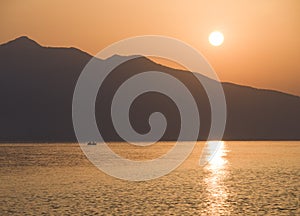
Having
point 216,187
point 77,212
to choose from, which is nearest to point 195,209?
point 77,212

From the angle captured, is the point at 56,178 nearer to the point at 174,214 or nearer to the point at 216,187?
the point at 216,187

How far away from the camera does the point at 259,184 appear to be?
100m

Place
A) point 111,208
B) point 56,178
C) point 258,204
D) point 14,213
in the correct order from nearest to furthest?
point 14,213
point 111,208
point 258,204
point 56,178

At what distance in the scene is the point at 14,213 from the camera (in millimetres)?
59938

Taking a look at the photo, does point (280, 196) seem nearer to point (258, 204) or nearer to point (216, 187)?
point (258, 204)

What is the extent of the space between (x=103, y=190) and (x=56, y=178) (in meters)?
27.5

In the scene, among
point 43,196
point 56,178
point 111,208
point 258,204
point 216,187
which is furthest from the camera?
point 56,178

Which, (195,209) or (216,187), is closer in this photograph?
(195,209)

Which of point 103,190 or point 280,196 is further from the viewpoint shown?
point 103,190

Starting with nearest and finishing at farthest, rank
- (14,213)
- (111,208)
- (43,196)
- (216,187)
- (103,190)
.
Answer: (14,213) < (111,208) < (43,196) < (103,190) < (216,187)

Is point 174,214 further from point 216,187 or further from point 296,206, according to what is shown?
point 216,187

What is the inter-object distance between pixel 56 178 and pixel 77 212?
51044 millimetres

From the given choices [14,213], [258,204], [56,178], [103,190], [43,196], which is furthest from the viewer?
[56,178]

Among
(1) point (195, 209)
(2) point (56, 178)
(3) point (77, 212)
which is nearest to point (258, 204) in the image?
(1) point (195, 209)
